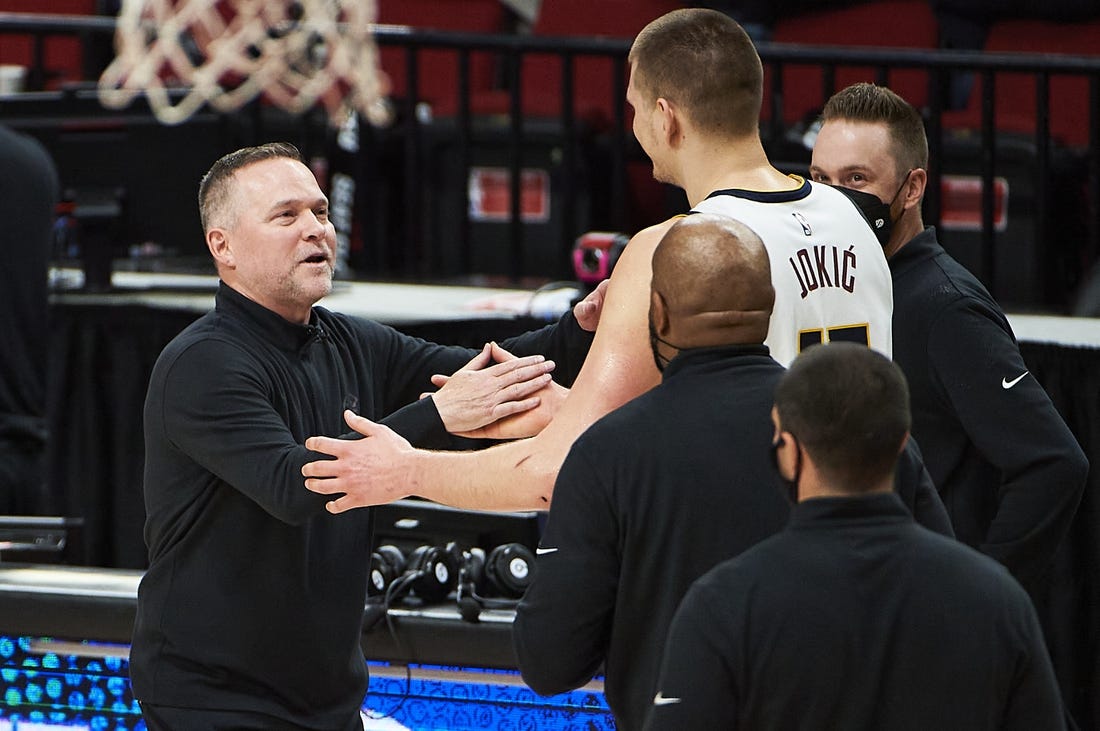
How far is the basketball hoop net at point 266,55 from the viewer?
24.0 feet

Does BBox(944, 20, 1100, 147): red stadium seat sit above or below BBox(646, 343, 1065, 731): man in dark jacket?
above

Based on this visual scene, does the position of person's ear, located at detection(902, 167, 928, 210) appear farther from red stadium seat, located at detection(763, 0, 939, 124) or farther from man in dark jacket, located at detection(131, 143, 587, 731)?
red stadium seat, located at detection(763, 0, 939, 124)

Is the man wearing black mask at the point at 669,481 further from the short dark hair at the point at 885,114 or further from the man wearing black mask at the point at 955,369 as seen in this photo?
the short dark hair at the point at 885,114

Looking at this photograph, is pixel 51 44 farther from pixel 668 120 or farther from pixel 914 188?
pixel 668 120

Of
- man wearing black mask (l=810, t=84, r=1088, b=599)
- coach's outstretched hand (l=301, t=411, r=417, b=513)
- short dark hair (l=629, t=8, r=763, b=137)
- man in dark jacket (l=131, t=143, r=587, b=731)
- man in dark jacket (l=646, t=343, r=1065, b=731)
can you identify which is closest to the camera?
man in dark jacket (l=646, t=343, r=1065, b=731)

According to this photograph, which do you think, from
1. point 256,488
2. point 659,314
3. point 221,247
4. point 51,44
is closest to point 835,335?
point 659,314

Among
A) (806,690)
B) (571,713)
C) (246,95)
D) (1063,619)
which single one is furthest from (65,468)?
(806,690)

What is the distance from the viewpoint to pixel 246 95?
7.33 metres

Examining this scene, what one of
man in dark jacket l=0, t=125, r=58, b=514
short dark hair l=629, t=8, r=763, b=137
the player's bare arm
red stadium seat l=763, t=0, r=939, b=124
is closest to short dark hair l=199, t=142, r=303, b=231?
the player's bare arm

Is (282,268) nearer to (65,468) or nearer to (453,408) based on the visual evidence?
(453,408)

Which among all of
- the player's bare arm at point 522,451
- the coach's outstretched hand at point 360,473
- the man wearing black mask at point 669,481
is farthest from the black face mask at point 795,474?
the coach's outstretched hand at point 360,473

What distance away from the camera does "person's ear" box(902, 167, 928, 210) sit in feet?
11.6

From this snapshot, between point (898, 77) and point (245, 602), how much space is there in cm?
487

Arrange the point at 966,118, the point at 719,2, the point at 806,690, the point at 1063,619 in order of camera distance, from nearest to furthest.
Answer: the point at 806,690, the point at 1063,619, the point at 966,118, the point at 719,2
